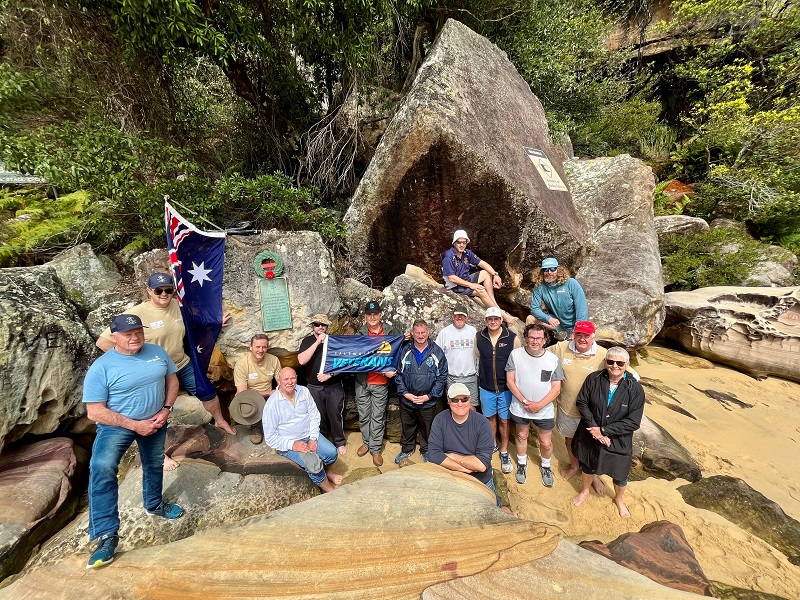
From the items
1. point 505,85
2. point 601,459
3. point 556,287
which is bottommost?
point 601,459

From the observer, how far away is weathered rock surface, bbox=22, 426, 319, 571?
371 centimetres

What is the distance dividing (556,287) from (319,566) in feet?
16.4

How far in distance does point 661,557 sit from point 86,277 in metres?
9.19

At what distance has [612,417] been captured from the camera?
4.25 m

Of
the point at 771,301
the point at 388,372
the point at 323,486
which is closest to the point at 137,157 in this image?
the point at 388,372

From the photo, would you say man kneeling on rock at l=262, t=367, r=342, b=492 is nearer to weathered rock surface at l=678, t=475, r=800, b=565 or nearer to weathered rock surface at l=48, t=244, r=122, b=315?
weathered rock surface at l=48, t=244, r=122, b=315

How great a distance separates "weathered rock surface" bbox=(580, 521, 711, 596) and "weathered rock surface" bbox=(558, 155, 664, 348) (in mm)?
4099

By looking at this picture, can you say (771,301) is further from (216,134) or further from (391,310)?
(216,134)

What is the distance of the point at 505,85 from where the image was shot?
8.11m

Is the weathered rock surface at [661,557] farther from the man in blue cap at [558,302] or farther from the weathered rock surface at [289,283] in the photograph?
the weathered rock surface at [289,283]

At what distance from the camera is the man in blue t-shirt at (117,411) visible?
10.5ft

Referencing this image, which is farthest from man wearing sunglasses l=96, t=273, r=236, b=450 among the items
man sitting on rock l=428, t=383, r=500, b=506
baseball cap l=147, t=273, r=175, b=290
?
man sitting on rock l=428, t=383, r=500, b=506

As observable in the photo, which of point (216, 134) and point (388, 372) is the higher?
point (216, 134)

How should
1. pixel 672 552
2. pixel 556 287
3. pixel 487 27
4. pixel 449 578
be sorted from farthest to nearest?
1. pixel 487 27
2. pixel 556 287
3. pixel 672 552
4. pixel 449 578
